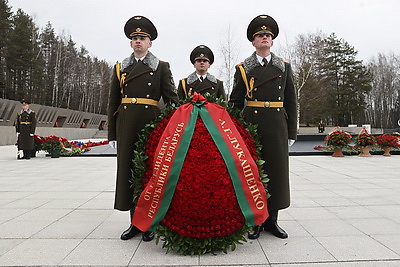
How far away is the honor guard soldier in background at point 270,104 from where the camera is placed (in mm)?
2699

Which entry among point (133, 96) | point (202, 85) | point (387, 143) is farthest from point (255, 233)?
point (387, 143)

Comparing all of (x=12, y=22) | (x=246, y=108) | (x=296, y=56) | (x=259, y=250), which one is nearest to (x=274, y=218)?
(x=259, y=250)

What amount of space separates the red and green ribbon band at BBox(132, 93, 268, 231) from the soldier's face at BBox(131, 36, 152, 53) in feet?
3.05

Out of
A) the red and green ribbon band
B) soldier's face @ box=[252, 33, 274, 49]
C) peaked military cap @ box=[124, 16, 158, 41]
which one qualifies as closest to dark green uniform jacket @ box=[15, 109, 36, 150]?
peaked military cap @ box=[124, 16, 158, 41]

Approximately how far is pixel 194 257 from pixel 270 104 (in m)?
1.55

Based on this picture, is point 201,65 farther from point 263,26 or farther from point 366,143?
point 366,143

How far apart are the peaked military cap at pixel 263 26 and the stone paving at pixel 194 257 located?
200 centimetres

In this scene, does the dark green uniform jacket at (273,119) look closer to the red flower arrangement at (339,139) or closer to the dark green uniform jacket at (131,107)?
the dark green uniform jacket at (131,107)

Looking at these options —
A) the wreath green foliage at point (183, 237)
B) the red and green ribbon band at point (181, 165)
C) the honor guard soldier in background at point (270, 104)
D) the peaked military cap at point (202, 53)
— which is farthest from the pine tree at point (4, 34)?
the red and green ribbon band at point (181, 165)

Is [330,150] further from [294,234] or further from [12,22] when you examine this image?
[12,22]

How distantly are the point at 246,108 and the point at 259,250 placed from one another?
1.33 metres

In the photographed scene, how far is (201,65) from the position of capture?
14.5 ft

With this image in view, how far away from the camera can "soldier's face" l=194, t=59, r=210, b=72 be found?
4.42m

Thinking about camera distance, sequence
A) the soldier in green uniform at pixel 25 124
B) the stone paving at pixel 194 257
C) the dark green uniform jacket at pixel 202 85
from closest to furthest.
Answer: the stone paving at pixel 194 257
the dark green uniform jacket at pixel 202 85
the soldier in green uniform at pixel 25 124
